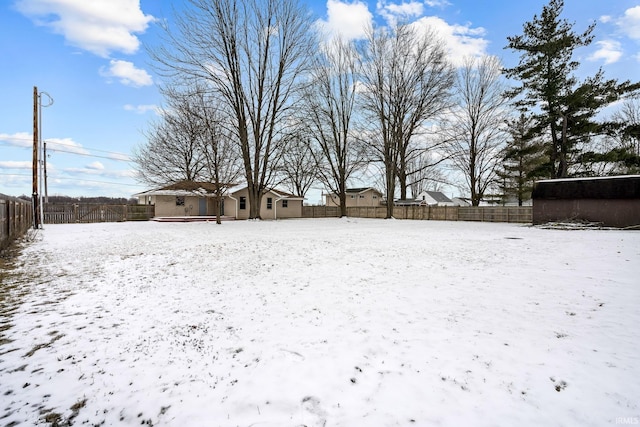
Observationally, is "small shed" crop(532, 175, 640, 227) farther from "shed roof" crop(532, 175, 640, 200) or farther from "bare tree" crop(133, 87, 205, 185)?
"bare tree" crop(133, 87, 205, 185)

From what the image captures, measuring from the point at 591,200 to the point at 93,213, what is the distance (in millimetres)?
35898

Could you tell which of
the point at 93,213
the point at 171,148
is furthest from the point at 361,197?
the point at 93,213

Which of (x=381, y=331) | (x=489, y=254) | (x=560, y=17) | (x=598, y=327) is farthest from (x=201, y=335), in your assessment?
(x=560, y=17)

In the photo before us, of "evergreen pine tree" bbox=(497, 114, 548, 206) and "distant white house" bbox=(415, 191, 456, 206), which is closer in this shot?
"evergreen pine tree" bbox=(497, 114, 548, 206)

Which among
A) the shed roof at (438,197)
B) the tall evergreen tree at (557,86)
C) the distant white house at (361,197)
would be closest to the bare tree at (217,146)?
the tall evergreen tree at (557,86)

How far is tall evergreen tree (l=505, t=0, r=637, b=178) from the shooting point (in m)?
21.0

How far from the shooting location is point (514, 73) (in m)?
23.9

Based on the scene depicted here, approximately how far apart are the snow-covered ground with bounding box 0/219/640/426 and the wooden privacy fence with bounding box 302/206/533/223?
21.3 metres

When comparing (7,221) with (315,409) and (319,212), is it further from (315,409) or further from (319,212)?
(319,212)

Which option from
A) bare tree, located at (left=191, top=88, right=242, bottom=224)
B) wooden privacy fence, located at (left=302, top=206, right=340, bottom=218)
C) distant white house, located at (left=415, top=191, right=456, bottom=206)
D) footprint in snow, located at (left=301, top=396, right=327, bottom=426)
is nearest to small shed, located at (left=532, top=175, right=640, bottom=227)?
bare tree, located at (left=191, top=88, right=242, bottom=224)

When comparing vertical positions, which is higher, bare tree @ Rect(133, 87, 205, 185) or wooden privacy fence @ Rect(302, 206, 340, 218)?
bare tree @ Rect(133, 87, 205, 185)

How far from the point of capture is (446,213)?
30.3 metres

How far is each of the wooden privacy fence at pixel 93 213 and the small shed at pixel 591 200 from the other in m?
31.4

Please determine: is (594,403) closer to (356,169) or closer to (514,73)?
(514,73)
